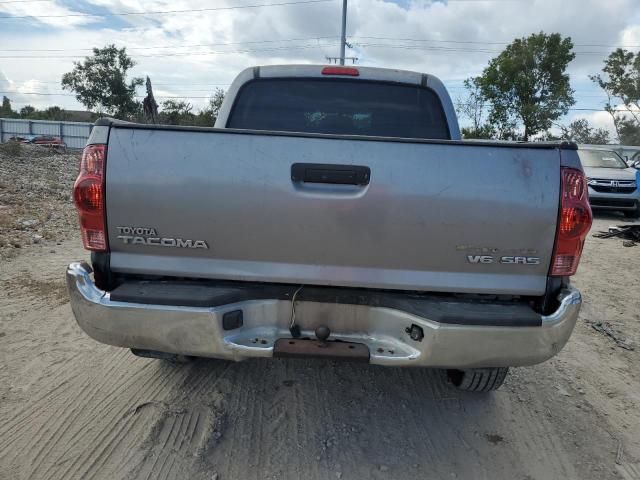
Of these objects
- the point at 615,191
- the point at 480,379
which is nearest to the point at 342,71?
the point at 480,379

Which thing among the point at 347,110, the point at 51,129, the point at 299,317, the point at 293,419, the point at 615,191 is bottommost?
the point at 51,129

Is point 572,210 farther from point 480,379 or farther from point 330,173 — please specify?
point 480,379

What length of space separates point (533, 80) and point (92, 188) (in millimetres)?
30840

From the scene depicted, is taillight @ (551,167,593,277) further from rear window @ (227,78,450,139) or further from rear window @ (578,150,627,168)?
rear window @ (578,150,627,168)

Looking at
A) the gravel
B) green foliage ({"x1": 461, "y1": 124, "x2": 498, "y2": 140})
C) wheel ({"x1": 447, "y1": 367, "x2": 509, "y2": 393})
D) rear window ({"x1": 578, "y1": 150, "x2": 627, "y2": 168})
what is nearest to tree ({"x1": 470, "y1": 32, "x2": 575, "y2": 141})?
green foliage ({"x1": 461, "y1": 124, "x2": 498, "y2": 140})

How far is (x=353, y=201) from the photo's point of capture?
7.35 feet

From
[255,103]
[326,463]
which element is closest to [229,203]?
[326,463]

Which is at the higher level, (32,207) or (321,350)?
(321,350)

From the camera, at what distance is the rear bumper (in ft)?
7.37

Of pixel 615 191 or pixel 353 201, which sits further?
pixel 615 191

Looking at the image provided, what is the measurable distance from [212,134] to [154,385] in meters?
1.85

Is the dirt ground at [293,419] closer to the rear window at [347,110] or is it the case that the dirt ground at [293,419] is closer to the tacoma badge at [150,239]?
the tacoma badge at [150,239]

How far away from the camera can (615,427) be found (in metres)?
3.03

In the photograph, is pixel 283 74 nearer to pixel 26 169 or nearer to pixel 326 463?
pixel 326 463
